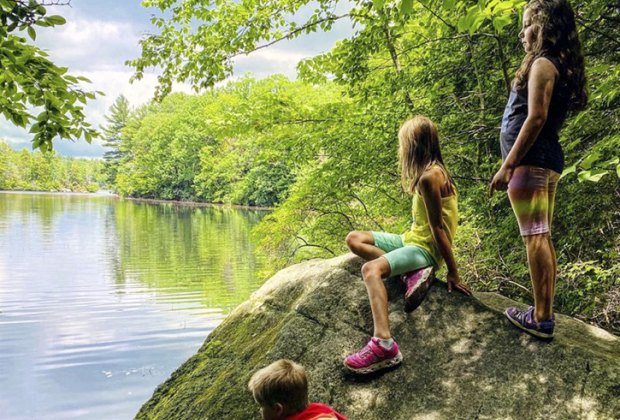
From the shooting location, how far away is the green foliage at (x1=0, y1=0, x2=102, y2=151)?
9.92 ft

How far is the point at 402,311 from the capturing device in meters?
3.29

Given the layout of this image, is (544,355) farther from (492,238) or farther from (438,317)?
(492,238)

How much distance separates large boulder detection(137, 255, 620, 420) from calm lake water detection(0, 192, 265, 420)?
4.94m

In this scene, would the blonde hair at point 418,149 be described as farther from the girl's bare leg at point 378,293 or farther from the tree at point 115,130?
the tree at point 115,130

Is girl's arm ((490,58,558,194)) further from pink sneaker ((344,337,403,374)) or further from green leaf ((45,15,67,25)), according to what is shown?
green leaf ((45,15,67,25))

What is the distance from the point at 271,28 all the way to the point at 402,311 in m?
5.02

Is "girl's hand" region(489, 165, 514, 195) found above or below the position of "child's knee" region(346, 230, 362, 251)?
above

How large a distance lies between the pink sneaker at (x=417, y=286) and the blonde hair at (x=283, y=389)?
3.89 ft

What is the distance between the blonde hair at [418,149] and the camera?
10.4 ft

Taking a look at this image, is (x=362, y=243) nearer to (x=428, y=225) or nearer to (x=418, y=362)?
(x=428, y=225)

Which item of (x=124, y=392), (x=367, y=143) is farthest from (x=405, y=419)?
(x=124, y=392)

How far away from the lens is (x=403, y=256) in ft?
10.3

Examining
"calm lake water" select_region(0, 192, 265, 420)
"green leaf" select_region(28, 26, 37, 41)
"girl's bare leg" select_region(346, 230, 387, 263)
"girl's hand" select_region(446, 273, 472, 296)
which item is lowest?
"calm lake water" select_region(0, 192, 265, 420)

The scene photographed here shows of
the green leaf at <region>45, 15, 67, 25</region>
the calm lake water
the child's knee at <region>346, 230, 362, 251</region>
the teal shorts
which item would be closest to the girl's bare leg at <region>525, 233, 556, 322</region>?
the teal shorts
